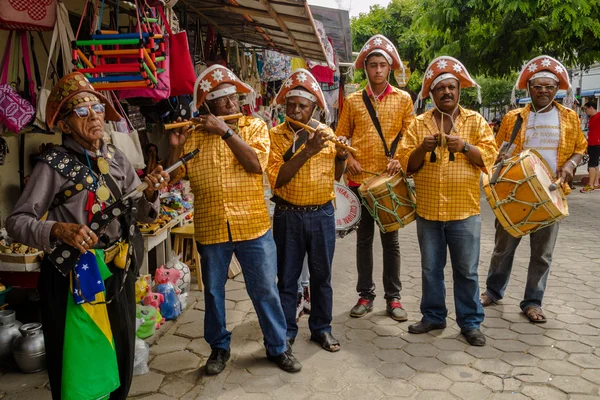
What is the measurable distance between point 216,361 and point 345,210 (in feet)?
4.99

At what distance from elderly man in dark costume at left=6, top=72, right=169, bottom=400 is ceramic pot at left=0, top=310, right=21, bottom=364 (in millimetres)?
1527

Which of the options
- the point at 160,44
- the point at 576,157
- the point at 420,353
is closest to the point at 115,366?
the point at 160,44

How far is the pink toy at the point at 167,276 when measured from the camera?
479cm

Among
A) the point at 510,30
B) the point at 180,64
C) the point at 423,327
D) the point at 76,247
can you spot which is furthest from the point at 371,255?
the point at 510,30

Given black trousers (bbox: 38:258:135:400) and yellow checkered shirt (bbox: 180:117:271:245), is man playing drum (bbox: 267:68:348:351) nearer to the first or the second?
yellow checkered shirt (bbox: 180:117:271:245)

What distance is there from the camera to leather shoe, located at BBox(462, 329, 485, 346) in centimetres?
393

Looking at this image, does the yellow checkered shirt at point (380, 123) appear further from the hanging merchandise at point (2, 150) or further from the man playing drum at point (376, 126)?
the hanging merchandise at point (2, 150)

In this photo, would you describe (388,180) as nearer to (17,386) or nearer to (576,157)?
(576,157)

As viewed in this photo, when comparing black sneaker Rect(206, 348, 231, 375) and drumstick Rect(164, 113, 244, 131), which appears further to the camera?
black sneaker Rect(206, 348, 231, 375)

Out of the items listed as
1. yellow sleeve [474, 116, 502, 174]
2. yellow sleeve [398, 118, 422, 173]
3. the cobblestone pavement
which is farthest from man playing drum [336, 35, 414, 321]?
yellow sleeve [474, 116, 502, 174]

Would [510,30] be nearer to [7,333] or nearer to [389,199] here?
[389,199]

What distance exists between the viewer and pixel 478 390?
10.8ft

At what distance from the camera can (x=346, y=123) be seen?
177 inches

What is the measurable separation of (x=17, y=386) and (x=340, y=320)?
2521mm
